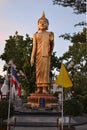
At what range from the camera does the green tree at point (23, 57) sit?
43625mm

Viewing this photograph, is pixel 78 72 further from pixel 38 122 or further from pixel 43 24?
pixel 38 122

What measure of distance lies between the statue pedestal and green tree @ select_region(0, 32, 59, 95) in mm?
17094

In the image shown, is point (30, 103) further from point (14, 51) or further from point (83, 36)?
point (14, 51)

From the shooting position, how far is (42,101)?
84.2 feet

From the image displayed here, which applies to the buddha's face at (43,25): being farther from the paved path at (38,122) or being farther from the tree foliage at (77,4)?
the tree foliage at (77,4)

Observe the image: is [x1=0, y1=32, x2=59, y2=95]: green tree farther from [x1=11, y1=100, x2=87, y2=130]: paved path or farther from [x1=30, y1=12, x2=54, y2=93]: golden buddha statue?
[x1=11, y1=100, x2=87, y2=130]: paved path

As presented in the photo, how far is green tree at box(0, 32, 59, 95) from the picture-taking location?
4362cm

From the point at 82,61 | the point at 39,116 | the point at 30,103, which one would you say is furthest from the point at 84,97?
the point at 39,116

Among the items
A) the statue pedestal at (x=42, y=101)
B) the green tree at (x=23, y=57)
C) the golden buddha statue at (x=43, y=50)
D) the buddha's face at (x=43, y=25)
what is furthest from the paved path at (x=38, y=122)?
the green tree at (x=23, y=57)

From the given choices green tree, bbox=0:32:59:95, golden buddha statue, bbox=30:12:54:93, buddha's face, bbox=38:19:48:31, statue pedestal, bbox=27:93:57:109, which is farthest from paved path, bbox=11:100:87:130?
green tree, bbox=0:32:59:95

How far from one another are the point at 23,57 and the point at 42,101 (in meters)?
19.2

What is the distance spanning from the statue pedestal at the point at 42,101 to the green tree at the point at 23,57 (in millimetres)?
17094

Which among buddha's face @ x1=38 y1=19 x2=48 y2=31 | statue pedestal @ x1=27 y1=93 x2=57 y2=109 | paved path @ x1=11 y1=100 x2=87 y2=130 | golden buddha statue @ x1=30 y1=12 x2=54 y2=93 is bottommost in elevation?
paved path @ x1=11 y1=100 x2=87 y2=130

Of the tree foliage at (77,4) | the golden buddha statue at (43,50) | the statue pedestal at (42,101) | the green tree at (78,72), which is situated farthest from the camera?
the green tree at (78,72)
